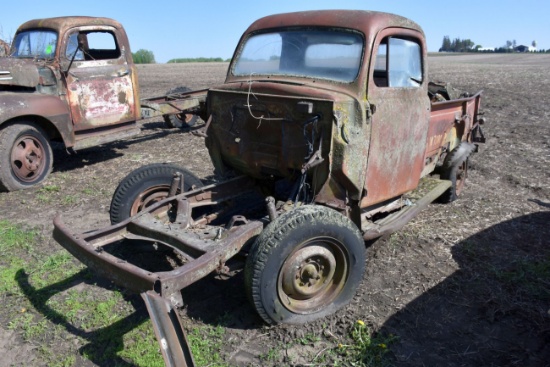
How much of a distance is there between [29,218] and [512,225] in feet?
17.7

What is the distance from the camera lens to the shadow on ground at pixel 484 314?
9.87ft

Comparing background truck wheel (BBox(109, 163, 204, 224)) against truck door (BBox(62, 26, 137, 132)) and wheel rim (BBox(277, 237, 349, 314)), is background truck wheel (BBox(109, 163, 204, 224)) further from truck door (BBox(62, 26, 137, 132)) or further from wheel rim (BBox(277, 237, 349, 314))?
truck door (BBox(62, 26, 137, 132))

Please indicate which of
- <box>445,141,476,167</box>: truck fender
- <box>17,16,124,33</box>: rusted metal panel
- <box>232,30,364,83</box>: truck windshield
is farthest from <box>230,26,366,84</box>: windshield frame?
<box>17,16,124,33</box>: rusted metal panel

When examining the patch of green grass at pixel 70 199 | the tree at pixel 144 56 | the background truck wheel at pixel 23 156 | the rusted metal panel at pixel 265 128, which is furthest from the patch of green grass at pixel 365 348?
the tree at pixel 144 56

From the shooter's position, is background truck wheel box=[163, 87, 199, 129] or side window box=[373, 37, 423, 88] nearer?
side window box=[373, 37, 423, 88]

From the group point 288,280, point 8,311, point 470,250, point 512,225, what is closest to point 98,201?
point 8,311

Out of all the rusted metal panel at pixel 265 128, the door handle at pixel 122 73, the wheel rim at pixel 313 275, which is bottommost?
the wheel rim at pixel 313 275

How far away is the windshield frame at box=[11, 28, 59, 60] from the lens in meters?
6.93

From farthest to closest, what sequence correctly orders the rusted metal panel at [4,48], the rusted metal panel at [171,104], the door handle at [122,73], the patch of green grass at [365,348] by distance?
the rusted metal panel at [4,48]
the rusted metal panel at [171,104]
the door handle at [122,73]
the patch of green grass at [365,348]

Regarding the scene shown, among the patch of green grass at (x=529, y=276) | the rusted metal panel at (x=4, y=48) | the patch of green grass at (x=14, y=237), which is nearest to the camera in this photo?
the patch of green grass at (x=529, y=276)

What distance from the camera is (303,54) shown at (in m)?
4.09

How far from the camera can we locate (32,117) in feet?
21.5

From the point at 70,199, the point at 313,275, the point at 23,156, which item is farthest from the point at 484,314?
the point at 23,156

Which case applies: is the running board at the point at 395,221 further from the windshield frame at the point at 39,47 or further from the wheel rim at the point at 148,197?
the windshield frame at the point at 39,47
